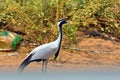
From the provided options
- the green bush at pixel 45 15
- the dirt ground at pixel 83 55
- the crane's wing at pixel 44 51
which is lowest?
the dirt ground at pixel 83 55

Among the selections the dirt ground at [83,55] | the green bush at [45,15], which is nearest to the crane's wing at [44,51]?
the dirt ground at [83,55]

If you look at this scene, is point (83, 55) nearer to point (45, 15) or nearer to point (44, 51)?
point (45, 15)

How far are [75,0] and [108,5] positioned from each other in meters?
0.95

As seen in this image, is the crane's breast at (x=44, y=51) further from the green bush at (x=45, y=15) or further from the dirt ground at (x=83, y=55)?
the green bush at (x=45, y=15)

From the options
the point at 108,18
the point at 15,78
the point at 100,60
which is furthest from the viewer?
the point at 108,18

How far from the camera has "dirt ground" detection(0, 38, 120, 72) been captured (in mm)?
6473

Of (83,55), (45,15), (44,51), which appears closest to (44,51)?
(44,51)

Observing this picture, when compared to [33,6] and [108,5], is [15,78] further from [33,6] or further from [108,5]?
[108,5]

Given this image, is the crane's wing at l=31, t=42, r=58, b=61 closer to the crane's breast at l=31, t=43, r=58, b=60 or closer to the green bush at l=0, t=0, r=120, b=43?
the crane's breast at l=31, t=43, r=58, b=60

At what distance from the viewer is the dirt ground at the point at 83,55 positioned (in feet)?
21.2

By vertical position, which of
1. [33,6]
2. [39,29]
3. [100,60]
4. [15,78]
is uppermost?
[15,78]

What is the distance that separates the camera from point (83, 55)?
7211 mm

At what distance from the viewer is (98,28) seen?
28.7 ft

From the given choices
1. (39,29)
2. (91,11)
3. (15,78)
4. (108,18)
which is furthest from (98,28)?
(15,78)
